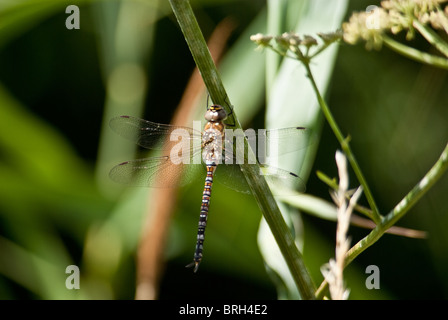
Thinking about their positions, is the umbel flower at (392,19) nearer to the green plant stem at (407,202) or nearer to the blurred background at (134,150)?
the green plant stem at (407,202)

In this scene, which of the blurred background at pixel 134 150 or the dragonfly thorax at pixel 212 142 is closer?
the dragonfly thorax at pixel 212 142

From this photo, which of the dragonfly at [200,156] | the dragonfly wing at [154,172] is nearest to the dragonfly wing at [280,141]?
the dragonfly at [200,156]

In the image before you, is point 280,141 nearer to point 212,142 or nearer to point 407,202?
point 212,142

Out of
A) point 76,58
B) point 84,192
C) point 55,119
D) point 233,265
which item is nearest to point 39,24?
point 76,58

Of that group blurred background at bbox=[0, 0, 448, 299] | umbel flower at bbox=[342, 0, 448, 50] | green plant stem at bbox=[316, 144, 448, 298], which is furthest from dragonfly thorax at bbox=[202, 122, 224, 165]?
→ green plant stem at bbox=[316, 144, 448, 298]
